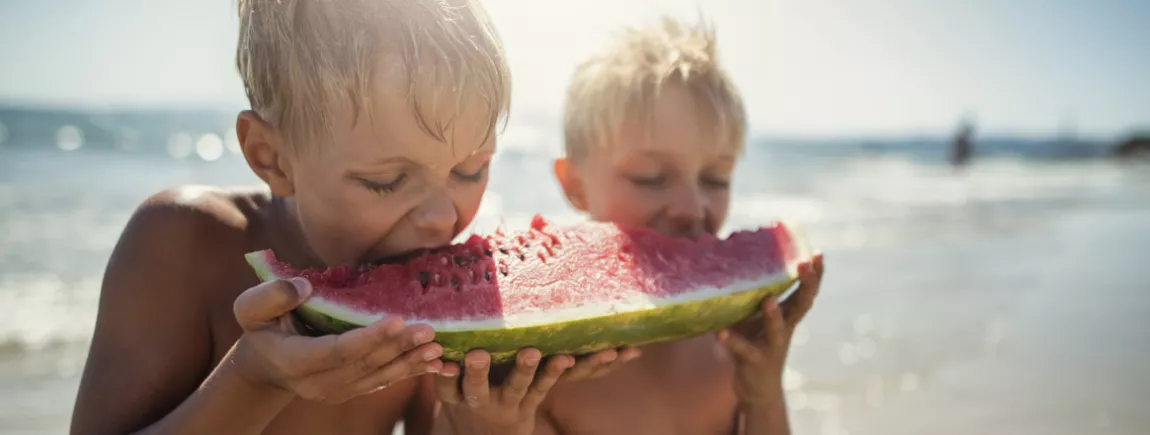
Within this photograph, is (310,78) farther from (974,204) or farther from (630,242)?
(974,204)

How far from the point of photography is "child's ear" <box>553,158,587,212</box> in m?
2.81

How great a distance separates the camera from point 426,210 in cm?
171

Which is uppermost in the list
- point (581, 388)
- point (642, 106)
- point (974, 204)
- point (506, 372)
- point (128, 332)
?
point (642, 106)

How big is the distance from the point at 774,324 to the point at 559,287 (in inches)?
26.6

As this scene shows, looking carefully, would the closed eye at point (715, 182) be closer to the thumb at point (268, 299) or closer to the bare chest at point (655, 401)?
the bare chest at point (655, 401)

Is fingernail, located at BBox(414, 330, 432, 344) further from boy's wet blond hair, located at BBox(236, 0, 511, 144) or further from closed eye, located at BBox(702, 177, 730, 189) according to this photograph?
closed eye, located at BBox(702, 177, 730, 189)

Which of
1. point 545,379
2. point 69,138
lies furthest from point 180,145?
point 545,379

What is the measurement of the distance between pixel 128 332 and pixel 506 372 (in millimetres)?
871

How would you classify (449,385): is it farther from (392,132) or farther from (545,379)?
(392,132)

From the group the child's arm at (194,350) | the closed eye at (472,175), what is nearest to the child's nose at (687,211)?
the closed eye at (472,175)

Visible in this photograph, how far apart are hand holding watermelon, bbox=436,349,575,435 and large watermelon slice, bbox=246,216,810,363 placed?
0.16 ft

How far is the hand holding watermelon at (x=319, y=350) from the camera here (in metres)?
1.32

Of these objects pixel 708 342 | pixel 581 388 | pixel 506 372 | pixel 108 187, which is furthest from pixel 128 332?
pixel 108 187

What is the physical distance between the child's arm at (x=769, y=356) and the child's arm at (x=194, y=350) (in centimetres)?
106
